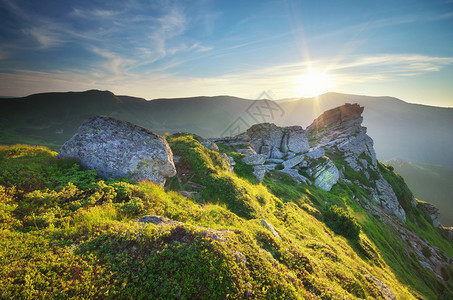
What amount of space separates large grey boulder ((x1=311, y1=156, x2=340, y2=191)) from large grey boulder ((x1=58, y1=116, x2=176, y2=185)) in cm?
2673

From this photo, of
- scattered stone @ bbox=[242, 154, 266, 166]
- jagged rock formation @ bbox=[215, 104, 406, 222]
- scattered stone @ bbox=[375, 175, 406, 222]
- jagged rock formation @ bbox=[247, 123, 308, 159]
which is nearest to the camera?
scattered stone @ bbox=[242, 154, 266, 166]

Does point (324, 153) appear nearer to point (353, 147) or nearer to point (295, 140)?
point (295, 140)

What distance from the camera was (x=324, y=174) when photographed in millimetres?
30297

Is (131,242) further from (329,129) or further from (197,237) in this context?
(329,129)

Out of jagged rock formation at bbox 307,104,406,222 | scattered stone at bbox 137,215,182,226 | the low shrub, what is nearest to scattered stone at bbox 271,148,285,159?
jagged rock formation at bbox 307,104,406,222

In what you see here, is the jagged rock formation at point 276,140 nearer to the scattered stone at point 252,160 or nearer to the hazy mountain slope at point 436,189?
the scattered stone at point 252,160

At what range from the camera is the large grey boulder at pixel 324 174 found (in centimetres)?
2938

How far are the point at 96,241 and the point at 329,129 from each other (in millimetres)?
77217

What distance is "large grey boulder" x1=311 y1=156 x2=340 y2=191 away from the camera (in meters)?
29.4

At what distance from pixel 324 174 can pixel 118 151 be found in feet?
102

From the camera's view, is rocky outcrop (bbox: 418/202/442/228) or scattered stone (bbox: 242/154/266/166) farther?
rocky outcrop (bbox: 418/202/442/228)

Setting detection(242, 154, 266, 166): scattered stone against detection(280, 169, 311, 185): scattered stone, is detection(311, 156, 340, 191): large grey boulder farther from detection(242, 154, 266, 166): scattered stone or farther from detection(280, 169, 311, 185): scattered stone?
detection(242, 154, 266, 166): scattered stone

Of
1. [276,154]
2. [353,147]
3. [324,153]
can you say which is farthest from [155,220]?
[353,147]

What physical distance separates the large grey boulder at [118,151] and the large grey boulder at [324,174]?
26.7 m
